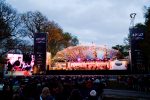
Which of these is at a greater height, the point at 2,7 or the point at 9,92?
→ the point at 2,7

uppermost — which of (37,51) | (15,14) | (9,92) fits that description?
(15,14)

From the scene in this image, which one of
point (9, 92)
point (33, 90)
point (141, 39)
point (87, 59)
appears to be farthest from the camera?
point (87, 59)

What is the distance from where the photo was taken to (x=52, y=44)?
9812 cm

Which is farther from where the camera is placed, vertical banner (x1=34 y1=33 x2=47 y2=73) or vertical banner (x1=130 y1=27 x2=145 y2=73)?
vertical banner (x1=34 y1=33 x2=47 y2=73)

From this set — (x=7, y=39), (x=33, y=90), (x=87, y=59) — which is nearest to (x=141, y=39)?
(x=7, y=39)

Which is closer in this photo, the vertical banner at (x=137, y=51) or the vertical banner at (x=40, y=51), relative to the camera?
the vertical banner at (x=137, y=51)

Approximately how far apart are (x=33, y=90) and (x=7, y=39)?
156ft

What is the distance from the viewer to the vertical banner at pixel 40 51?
2490 inches

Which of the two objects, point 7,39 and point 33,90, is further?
point 7,39

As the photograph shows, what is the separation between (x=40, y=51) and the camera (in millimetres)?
64312

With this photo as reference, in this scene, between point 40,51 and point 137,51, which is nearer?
point 137,51

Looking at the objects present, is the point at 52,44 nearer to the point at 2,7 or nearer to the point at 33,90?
the point at 2,7

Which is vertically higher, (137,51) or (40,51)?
(40,51)

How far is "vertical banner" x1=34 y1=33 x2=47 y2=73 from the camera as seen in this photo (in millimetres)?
63250
